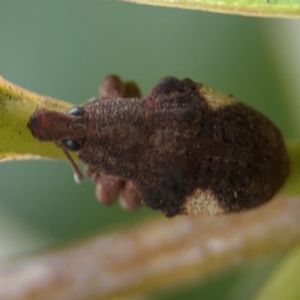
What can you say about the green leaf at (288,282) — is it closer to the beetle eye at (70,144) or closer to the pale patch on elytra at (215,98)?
the pale patch on elytra at (215,98)

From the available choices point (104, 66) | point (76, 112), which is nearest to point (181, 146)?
point (76, 112)

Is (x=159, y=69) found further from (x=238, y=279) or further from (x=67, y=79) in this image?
(x=238, y=279)

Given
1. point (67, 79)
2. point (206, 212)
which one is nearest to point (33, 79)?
point (67, 79)

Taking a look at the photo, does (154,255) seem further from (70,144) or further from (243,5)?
(243,5)

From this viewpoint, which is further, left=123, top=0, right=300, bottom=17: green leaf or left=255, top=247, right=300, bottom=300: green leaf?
left=255, top=247, right=300, bottom=300: green leaf

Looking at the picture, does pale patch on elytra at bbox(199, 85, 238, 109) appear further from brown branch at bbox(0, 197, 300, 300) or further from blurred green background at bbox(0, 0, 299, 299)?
blurred green background at bbox(0, 0, 299, 299)

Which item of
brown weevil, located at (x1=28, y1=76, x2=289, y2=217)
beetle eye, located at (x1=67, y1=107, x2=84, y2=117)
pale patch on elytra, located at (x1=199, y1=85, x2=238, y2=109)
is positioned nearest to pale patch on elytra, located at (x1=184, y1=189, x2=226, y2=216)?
brown weevil, located at (x1=28, y1=76, x2=289, y2=217)
